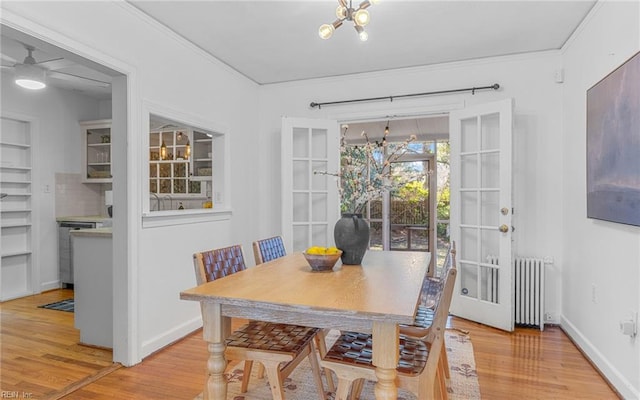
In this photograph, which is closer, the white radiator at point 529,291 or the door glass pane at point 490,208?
the white radiator at point 529,291

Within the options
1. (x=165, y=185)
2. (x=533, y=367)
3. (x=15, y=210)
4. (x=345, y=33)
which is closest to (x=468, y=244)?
(x=533, y=367)

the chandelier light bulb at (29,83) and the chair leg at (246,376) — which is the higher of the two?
the chandelier light bulb at (29,83)

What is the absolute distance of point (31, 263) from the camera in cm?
438

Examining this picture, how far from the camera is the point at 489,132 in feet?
11.2

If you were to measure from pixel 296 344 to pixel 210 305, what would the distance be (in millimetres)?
477

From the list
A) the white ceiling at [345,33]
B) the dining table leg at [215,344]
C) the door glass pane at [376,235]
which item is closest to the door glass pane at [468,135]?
the white ceiling at [345,33]

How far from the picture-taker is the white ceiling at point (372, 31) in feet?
8.54

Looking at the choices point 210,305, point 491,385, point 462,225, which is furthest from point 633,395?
point 210,305

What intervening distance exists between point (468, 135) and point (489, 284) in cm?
147

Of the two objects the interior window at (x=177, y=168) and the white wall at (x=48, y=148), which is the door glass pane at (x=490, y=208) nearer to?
the interior window at (x=177, y=168)

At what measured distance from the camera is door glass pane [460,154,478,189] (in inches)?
137

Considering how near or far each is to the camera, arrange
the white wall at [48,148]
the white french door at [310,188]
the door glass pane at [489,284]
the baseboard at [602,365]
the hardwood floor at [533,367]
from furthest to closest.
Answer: the white wall at [48,148] → the white french door at [310,188] → the door glass pane at [489,284] → the hardwood floor at [533,367] → the baseboard at [602,365]

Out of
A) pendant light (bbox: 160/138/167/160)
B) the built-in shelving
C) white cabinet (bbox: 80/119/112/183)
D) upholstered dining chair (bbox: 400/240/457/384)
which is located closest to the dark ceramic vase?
upholstered dining chair (bbox: 400/240/457/384)

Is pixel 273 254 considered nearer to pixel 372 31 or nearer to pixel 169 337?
pixel 169 337
